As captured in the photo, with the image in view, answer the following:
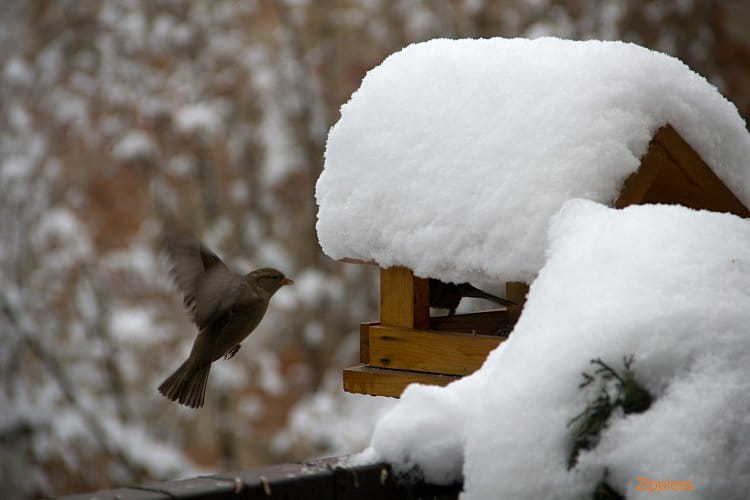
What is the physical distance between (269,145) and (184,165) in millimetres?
565

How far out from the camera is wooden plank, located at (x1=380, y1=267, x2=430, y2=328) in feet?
7.25

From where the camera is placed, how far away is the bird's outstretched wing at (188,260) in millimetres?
2357

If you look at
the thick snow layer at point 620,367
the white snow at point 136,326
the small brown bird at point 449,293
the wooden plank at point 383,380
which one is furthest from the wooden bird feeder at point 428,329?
the white snow at point 136,326

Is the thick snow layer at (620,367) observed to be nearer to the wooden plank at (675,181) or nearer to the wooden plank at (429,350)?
the wooden plank at (675,181)

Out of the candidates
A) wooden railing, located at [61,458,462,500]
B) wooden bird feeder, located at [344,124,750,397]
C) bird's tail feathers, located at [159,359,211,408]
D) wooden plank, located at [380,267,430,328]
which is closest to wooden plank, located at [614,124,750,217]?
wooden bird feeder, located at [344,124,750,397]

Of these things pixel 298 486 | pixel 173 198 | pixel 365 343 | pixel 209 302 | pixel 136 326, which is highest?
pixel 173 198

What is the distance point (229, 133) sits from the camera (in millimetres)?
5859

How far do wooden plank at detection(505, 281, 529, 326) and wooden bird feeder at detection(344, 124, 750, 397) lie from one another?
2.2 inches

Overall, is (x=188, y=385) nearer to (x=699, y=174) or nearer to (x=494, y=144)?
(x=494, y=144)

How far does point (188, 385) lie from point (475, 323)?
90cm

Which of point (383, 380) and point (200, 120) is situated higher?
point (200, 120)

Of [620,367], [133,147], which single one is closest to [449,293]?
[620,367]

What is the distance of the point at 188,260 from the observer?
7.76 feet

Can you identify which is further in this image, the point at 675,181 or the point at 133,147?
the point at 133,147
